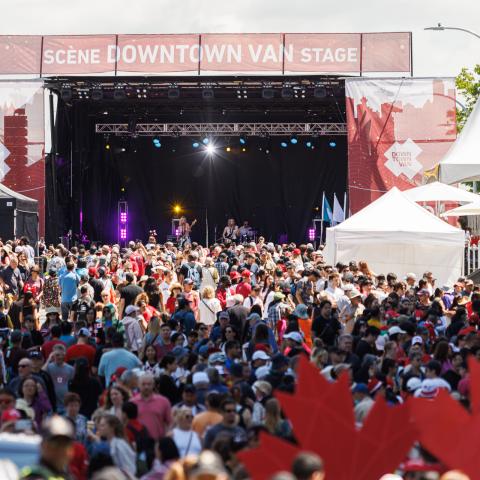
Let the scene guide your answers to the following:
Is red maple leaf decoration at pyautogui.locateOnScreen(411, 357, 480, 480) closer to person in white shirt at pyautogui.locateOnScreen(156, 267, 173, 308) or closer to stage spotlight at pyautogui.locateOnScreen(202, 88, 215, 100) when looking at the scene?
person in white shirt at pyautogui.locateOnScreen(156, 267, 173, 308)

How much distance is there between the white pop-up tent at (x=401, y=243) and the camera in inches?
864

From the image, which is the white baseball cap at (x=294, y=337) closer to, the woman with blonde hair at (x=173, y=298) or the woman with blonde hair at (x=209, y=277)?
the woman with blonde hair at (x=173, y=298)

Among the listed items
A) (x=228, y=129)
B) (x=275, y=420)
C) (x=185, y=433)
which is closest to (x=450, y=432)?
(x=275, y=420)

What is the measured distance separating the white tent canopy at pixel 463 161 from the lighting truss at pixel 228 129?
14.6 m

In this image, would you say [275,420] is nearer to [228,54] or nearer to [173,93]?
[228,54]

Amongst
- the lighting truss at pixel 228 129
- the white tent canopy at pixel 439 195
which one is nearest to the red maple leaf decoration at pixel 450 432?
the white tent canopy at pixel 439 195

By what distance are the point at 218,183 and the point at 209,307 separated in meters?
26.9

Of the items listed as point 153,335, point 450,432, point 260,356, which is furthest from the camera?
point 153,335

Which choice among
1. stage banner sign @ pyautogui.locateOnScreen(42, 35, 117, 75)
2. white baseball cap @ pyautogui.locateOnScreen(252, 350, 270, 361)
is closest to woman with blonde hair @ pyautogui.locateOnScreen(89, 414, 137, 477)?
white baseball cap @ pyautogui.locateOnScreen(252, 350, 270, 361)

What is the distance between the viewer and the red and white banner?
1186 inches

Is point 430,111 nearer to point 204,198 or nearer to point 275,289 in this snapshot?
point 204,198

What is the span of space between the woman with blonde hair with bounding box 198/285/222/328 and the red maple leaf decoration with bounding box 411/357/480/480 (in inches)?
375

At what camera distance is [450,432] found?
5.69m

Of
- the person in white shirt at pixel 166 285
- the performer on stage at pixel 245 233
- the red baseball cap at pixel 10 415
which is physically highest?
the performer on stage at pixel 245 233
